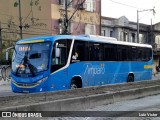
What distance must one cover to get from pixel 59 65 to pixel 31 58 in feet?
4.50

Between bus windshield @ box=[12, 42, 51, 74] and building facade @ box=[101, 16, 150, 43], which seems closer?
bus windshield @ box=[12, 42, 51, 74]

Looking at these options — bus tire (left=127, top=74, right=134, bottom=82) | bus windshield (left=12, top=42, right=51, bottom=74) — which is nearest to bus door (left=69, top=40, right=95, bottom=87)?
bus windshield (left=12, top=42, right=51, bottom=74)

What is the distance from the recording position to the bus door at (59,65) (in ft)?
56.7

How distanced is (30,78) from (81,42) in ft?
12.5

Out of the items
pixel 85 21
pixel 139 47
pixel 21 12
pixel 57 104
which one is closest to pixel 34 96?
pixel 57 104

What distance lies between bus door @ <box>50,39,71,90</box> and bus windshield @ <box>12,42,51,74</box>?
383 mm

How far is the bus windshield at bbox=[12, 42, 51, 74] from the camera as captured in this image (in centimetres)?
1720

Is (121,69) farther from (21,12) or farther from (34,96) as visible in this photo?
(21,12)

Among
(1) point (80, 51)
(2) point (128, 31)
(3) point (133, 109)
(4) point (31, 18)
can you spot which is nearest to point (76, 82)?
(1) point (80, 51)

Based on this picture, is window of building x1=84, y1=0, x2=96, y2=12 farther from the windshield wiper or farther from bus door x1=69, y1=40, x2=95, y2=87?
the windshield wiper

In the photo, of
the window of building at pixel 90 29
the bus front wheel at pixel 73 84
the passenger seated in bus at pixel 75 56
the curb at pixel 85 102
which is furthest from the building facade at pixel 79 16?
the curb at pixel 85 102

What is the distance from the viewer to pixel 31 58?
17516 millimetres

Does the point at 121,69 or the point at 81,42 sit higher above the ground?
the point at 81,42

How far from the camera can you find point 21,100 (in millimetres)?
12875
